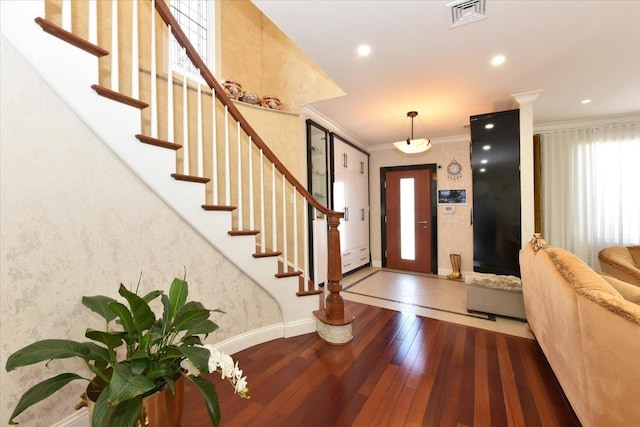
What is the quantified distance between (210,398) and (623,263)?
4.55 metres

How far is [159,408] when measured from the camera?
1055 millimetres

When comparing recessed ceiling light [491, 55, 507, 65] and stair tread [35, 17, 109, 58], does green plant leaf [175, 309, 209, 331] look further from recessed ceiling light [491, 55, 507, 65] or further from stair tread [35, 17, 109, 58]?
recessed ceiling light [491, 55, 507, 65]

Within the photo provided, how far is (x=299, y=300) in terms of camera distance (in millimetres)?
2451

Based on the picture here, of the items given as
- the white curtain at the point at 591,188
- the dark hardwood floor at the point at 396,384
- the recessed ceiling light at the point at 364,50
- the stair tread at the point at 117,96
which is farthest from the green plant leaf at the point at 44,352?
the white curtain at the point at 591,188

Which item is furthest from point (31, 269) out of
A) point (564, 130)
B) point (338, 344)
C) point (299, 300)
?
point (564, 130)

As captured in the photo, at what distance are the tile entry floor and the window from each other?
3.71 m

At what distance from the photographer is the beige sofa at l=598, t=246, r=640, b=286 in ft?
9.37

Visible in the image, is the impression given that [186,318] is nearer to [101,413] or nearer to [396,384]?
[101,413]

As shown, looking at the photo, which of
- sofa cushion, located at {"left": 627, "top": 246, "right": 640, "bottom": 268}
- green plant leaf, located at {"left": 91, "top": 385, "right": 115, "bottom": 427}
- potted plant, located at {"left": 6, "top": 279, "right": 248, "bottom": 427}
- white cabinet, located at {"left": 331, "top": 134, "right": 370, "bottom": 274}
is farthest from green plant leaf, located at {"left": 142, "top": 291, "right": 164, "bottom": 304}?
sofa cushion, located at {"left": 627, "top": 246, "right": 640, "bottom": 268}

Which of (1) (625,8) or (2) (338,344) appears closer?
(1) (625,8)

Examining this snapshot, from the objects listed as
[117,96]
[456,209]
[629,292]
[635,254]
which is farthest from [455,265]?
[117,96]

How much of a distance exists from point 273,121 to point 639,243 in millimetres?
5692

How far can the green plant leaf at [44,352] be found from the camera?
0.87 metres

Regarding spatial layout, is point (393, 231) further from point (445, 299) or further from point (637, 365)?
point (637, 365)
